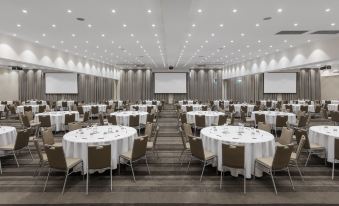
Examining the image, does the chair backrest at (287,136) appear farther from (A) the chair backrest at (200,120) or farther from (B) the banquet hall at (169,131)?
(A) the chair backrest at (200,120)

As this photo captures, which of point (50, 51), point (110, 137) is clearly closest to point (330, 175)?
point (110, 137)

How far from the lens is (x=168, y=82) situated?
27531mm

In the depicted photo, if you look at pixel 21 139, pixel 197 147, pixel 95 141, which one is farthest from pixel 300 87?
pixel 21 139

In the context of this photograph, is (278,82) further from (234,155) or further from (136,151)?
(136,151)

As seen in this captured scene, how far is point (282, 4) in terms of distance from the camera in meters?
7.58

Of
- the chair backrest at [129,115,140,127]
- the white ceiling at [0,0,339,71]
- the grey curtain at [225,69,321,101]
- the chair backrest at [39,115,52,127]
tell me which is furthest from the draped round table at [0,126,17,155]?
the grey curtain at [225,69,321,101]

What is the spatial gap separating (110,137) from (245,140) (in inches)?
112

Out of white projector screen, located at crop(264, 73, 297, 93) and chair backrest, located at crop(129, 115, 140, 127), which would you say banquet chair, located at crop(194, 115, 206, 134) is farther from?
white projector screen, located at crop(264, 73, 297, 93)

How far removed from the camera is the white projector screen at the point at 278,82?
73.7ft

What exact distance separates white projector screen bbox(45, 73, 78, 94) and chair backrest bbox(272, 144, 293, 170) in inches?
836

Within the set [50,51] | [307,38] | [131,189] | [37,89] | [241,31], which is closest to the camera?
[131,189]

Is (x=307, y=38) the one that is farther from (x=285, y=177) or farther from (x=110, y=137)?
(x=110, y=137)

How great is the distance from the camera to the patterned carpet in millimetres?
4086

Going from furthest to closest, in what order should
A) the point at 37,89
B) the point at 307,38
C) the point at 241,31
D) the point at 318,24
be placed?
the point at 37,89 < the point at 307,38 < the point at 241,31 < the point at 318,24
